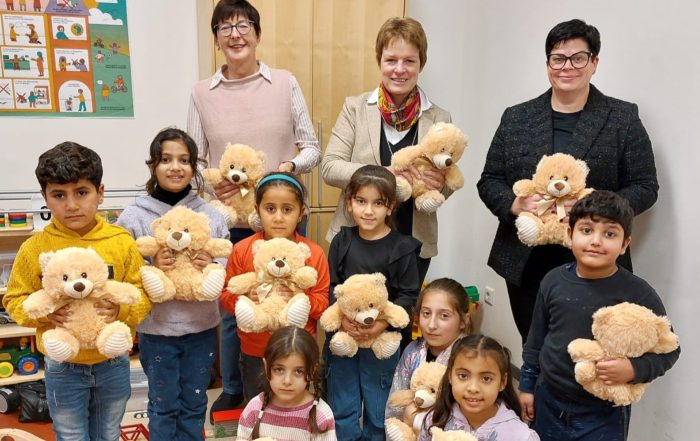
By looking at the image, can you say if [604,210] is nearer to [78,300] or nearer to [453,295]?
[453,295]

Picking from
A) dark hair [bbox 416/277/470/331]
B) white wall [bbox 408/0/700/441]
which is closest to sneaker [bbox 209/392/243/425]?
dark hair [bbox 416/277/470/331]

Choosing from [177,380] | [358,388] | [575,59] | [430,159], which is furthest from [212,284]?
[575,59]

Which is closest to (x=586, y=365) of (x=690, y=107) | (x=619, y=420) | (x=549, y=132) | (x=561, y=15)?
(x=619, y=420)

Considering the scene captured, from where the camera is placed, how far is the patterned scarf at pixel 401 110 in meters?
2.31

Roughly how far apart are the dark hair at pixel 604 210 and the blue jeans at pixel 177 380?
132 centimetres

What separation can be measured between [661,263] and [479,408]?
1.08m

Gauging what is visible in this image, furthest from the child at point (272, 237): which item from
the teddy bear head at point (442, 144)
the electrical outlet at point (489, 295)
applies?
the electrical outlet at point (489, 295)

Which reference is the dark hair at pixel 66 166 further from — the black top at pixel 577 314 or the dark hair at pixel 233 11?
the black top at pixel 577 314

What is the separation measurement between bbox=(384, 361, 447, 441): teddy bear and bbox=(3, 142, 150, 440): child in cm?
87

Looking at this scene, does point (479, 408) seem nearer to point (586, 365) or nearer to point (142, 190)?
point (586, 365)

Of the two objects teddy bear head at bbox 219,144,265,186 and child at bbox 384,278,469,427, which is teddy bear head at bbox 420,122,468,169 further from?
teddy bear head at bbox 219,144,265,186

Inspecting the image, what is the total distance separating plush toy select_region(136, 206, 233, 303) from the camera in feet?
6.05

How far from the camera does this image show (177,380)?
2.04 m

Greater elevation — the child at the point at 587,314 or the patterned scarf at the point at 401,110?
the patterned scarf at the point at 401,110
